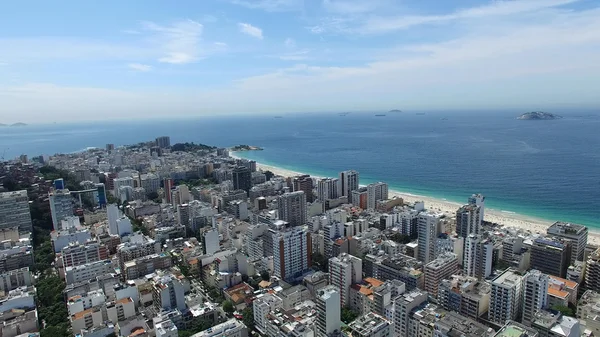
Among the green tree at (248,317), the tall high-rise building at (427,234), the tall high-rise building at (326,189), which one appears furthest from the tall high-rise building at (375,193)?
the green tree at (248,317)

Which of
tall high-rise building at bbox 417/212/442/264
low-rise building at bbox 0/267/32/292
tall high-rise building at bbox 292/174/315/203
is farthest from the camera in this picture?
tall high-rise building at bbox 292/174/315/203

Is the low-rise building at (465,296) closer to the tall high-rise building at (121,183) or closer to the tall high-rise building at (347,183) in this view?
the tall high-rise building at (347,183)

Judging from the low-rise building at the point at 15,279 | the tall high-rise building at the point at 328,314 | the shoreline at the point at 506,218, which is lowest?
the shoreline at the point at 506,218

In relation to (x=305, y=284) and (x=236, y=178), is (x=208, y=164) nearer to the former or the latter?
(x=236, y=178)

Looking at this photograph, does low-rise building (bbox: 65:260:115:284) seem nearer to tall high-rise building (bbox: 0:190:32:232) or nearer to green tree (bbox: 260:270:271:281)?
green tree (bbox: 260:270:271:281)

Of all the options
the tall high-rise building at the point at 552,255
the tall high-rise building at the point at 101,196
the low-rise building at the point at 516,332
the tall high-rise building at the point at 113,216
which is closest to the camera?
the low-rise building at the point at 516,332

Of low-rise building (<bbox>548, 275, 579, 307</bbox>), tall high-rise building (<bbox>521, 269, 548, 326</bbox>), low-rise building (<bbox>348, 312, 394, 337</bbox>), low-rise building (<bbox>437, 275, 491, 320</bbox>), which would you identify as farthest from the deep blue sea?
low-rise building (<bbox>348, 312, 394, 337</bbox>)
